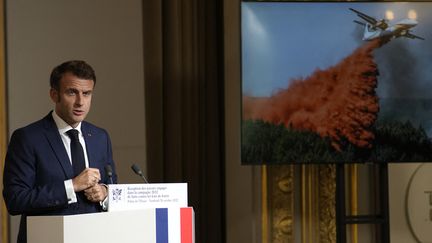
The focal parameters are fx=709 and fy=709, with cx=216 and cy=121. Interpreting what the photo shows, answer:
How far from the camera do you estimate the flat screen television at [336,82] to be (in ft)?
13.0

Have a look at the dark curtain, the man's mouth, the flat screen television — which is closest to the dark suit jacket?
the man's mouth

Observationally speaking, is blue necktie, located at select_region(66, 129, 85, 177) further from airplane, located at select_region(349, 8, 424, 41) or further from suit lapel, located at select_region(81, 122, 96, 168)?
airplane, located at select_region(349, 8, 424, 41)

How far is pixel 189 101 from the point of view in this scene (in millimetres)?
4535

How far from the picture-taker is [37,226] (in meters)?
2.38

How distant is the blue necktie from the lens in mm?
2715

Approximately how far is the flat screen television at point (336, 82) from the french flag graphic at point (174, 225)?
4.51ft

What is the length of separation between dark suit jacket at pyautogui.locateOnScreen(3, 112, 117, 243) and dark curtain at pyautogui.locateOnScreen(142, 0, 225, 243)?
1.75m

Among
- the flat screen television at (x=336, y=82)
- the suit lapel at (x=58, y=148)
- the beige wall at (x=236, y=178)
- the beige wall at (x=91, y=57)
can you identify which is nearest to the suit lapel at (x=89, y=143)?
the suit lapel at (x=58, y=148)

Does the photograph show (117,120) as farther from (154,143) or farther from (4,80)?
(4,80)

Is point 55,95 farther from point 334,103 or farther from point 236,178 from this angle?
point 236,178

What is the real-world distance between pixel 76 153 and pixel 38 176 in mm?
168

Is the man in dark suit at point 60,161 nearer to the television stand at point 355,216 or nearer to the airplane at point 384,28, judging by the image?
the television stand at point 355,216

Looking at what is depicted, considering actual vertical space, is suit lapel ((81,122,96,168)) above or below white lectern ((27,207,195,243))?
above

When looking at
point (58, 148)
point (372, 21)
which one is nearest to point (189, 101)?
point (372, 21)
